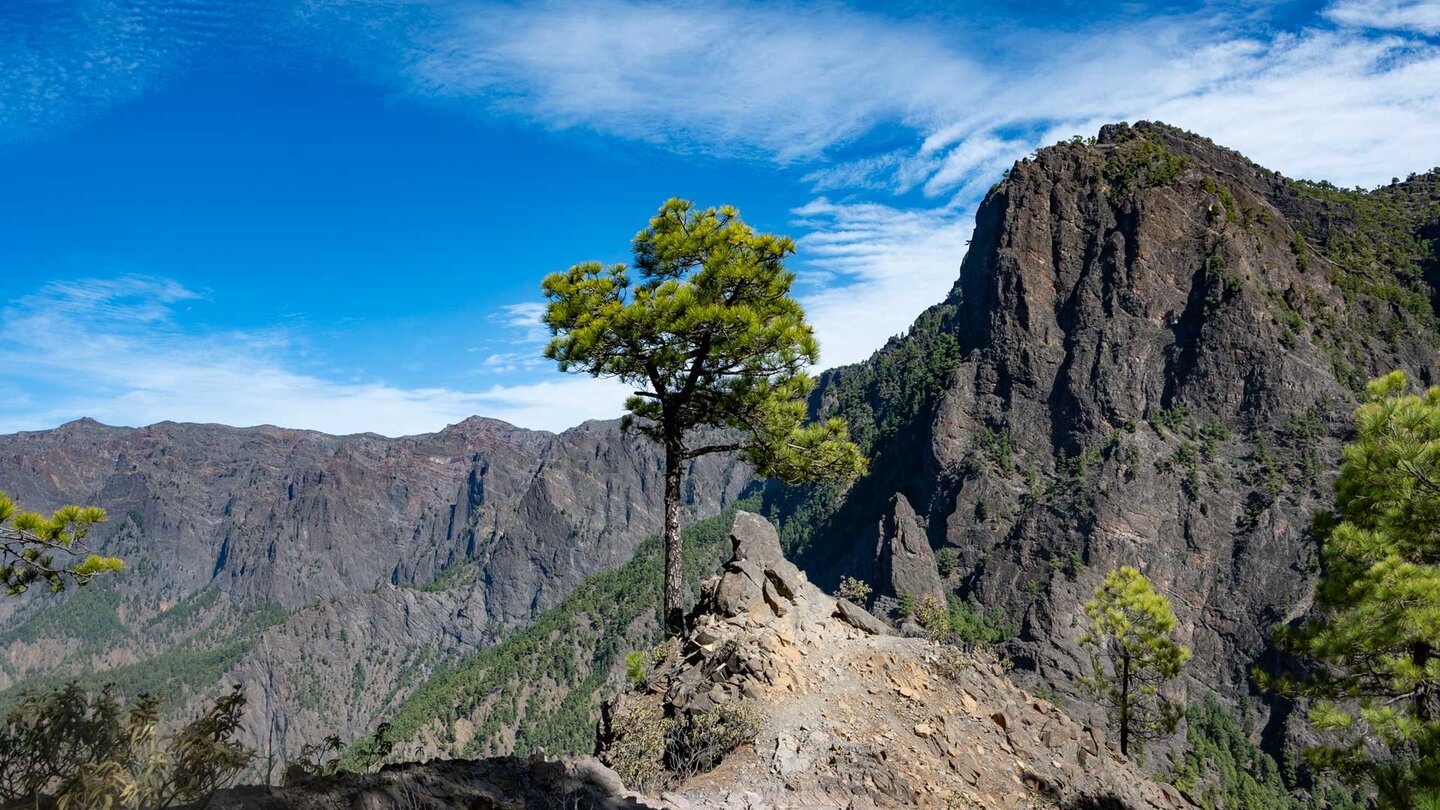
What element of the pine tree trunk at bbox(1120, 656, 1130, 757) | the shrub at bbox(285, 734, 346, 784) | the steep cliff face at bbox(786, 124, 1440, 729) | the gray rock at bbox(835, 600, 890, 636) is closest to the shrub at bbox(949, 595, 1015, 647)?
the steep cliff face at bbox(786, 124, 1440, 729)

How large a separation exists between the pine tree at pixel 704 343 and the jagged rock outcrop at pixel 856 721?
1.82 meters

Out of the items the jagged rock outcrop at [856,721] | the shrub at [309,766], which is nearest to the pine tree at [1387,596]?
the jagged rock outcrop at [856,721]

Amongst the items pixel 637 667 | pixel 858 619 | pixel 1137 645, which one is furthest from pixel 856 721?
pixel 1137 645

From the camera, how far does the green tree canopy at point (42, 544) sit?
638 centimetres

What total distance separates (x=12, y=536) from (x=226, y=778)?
3.47 m

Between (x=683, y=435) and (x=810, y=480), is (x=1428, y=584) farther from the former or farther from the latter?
(x=683, y=435)

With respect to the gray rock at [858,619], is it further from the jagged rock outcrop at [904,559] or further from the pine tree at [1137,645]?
the jagged rock outcrop at [904,559]

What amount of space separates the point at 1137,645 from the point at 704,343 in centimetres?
1725

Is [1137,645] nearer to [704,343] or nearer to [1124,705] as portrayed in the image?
[1124,705]

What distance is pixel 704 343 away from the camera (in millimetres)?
13625

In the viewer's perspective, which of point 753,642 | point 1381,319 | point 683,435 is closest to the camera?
point 753,642

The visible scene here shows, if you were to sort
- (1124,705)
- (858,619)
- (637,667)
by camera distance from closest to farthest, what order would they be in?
(637,667)
(858,619)
(1124,705)

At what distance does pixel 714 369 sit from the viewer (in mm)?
14273

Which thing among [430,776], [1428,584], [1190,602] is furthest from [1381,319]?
[430,776]
